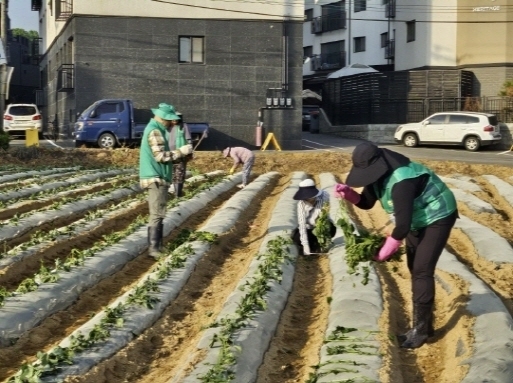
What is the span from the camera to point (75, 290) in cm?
788

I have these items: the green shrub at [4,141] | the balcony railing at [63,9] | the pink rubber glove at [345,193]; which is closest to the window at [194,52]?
the balcony railing at [63,9]

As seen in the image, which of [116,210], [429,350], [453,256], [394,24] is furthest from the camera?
[394,24]

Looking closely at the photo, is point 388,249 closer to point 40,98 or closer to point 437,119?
point 437,119

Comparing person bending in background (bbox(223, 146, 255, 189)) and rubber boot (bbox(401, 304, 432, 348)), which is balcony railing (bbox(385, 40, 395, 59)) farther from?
rubber boot (bbox(401, 304, 432, 348))

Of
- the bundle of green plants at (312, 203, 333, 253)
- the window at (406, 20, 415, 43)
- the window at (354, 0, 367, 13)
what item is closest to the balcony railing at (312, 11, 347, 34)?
the window at (354, 0, 367, 13)

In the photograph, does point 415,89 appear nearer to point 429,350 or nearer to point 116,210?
point 116,210

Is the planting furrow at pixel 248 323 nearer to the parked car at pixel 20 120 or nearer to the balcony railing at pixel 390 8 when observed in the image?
the parked car at pixel 20 120

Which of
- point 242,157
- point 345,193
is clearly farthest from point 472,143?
point 345,193

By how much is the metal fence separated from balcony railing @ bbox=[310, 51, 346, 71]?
37.4 ft

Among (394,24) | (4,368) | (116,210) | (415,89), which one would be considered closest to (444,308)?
(4,368)

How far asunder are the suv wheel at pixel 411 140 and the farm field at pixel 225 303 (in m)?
18.4

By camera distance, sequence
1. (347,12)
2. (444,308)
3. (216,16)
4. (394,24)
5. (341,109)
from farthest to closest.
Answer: (347,12) → (394,24) → (341,109) → (216,16) → (444,308)

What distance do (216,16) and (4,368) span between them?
25.8m

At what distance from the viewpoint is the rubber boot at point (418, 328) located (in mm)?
6375
